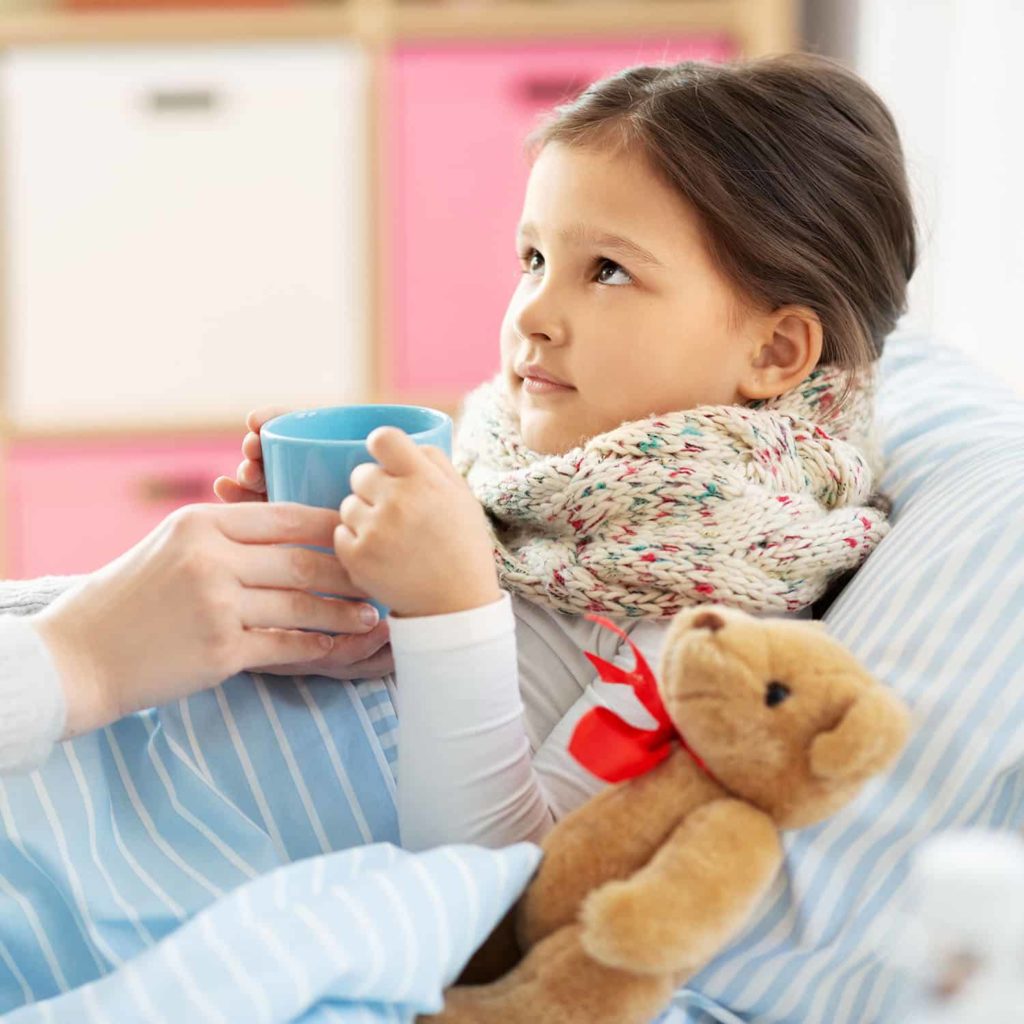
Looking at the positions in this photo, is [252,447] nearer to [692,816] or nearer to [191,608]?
[191,608]

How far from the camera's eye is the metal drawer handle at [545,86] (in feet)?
7.12

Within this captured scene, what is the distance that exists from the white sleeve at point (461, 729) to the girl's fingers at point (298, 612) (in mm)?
63

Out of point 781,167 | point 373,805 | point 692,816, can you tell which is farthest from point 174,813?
point 781,167

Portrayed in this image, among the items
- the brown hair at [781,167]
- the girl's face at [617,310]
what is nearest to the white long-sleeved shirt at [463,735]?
the girl's face at [617,310]

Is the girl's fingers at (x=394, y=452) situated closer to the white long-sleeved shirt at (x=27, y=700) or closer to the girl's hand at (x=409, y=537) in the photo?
the girl's hand at (x=409, y=537)

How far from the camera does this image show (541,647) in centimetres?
90

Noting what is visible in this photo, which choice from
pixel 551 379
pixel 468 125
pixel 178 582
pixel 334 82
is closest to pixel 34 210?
pixel 334 82

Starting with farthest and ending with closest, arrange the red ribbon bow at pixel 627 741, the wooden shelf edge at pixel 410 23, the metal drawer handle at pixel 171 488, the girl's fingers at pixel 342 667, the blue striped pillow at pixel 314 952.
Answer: the metal drawer handle at pixel 171 488, the wooden shelf edge at pixel 410 23, the girl's fingers at pixel 342 667, the red ribbon bow at pixel 627 741, the blue striped pillow at pixel 314 952

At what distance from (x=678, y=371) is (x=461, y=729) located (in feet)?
1.08

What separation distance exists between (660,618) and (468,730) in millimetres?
179

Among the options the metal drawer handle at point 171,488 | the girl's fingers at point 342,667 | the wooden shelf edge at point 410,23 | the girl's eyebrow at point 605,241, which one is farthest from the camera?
the metal drawer handle at point 171,488

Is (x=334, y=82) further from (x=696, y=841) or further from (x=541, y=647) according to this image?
(x=696, y=841)

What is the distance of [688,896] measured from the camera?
572 mm

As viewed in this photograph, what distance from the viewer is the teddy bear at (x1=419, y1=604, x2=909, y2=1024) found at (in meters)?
0.58
